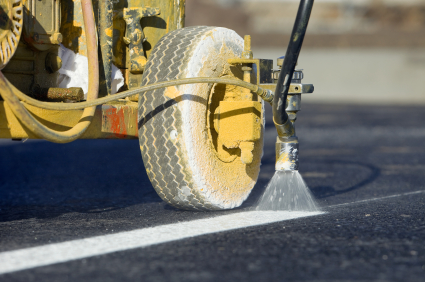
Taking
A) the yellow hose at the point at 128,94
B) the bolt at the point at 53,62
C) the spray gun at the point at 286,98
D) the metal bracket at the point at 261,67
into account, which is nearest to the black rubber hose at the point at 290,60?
the spray gun at the point at 286,98

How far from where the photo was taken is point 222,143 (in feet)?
11.8

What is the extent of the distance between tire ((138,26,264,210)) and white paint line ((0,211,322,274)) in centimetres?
22

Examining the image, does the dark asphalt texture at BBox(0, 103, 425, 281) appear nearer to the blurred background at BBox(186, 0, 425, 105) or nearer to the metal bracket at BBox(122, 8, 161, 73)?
the metal bracket at BBox(122, 8, 161, 73)

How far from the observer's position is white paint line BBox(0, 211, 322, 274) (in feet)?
7.97

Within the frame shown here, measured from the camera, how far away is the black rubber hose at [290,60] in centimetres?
313

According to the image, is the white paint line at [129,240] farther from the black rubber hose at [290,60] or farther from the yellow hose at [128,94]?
the yellow hose at [128,94]

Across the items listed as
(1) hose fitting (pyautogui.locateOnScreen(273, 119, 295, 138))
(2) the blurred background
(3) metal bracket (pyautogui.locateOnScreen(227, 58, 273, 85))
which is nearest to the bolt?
(3) metal bracket (pyautogui.locateOnScreen(227, 58, 273, 85))

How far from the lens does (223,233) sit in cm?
293

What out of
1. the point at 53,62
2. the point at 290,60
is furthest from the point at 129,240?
the point at 290,60

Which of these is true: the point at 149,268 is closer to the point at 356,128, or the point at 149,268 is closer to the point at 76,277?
the point at 76,277

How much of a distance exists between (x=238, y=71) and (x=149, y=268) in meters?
1.83

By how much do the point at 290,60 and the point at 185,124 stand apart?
690 mm

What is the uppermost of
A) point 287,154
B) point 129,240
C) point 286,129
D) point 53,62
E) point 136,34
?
point 136,34

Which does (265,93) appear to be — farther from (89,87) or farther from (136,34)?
(89,87)
